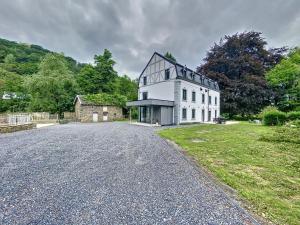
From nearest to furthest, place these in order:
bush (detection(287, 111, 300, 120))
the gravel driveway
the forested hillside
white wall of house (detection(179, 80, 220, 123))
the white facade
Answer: the gravel driveway → bush (detection(287, 111, 300, 120)) → the white facade → white wall of house (detection(179, 80, 220, 123)) → the forested hillside

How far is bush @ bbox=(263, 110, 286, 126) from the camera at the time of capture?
17.4 m

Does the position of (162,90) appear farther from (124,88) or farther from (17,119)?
(124,88)

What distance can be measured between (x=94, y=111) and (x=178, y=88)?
13813mm

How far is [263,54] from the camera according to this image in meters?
33.1

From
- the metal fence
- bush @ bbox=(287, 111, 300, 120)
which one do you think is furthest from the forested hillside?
bush @ bbox=(287, 111, 300, 120)

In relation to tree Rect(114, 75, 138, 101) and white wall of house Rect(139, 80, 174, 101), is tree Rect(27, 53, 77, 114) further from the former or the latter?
white wall of house Rect(139, 80, 174, 101)

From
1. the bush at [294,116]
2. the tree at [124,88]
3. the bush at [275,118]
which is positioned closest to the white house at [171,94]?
the bush at [275,118]

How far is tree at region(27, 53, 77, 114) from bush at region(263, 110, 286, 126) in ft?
96.0

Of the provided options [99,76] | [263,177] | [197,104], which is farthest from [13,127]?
[99,76]

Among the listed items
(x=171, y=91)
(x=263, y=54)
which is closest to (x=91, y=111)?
(x=171, y=91)

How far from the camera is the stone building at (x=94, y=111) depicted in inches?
952

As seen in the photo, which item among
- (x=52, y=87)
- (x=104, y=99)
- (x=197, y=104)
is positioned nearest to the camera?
(x=197, y=104)

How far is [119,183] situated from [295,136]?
421 inches

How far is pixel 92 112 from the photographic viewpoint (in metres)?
24.9
